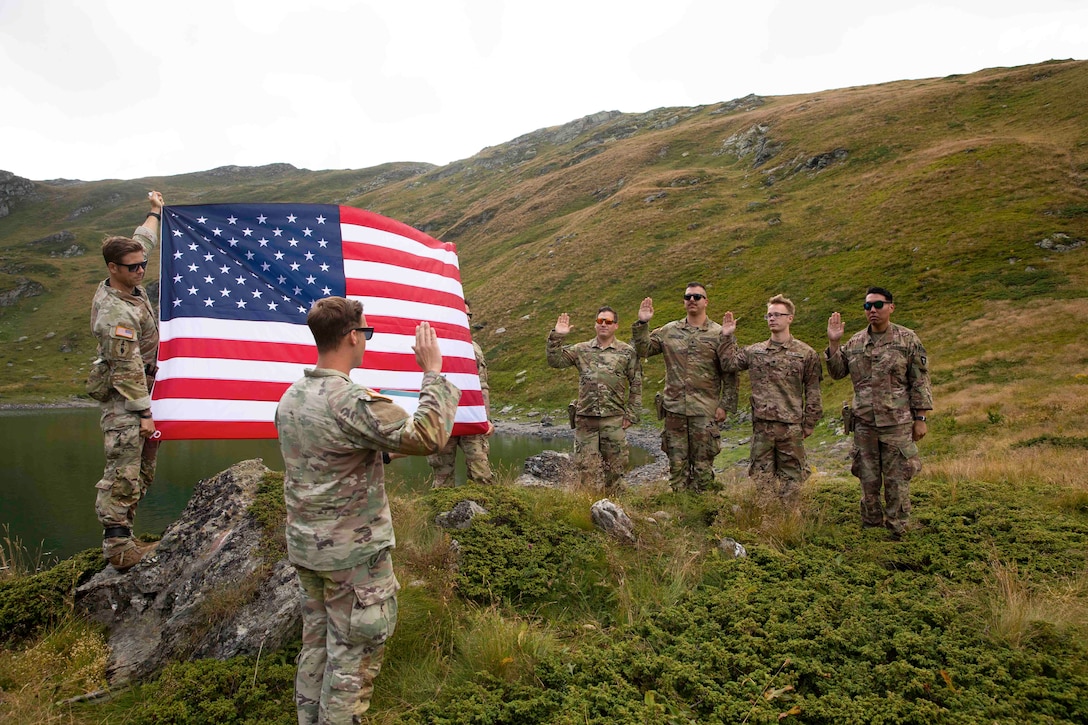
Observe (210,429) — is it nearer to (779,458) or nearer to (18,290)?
(779,458)

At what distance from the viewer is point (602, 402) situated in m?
7.82

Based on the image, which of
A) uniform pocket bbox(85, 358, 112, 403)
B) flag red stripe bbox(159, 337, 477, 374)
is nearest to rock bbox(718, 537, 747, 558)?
flag red stripe bbox(159, 337, 477, 374)

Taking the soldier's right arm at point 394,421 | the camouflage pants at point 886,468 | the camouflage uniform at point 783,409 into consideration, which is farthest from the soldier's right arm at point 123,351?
the camouflage pants at point 886,468

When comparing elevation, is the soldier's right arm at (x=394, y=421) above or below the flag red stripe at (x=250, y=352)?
below

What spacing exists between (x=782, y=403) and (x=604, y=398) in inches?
91.7

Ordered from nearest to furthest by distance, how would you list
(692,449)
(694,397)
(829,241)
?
(694,397)
(692,449)
(829,241)

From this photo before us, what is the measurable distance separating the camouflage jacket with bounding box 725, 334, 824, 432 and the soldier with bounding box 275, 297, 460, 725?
5.26m

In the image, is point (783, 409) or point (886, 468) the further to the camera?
point (783, 409)

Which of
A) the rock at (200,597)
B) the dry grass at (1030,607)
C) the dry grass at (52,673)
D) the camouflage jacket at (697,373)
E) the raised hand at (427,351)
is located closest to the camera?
the raised hand at (427,351)

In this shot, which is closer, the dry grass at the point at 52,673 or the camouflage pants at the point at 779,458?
the dry grass at the point at 52,673

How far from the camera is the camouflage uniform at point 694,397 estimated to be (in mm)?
7574

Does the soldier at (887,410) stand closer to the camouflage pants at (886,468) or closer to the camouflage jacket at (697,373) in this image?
the camouflage pants at (886,468)

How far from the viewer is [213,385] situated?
17.2 feet

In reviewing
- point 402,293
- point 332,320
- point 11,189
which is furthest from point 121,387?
point 11,189
